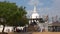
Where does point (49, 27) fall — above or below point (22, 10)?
below

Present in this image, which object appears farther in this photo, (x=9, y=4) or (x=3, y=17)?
(x=9, y=4)

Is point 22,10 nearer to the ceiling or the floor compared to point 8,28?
nearer to the ceiling

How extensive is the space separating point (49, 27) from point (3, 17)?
1970 cm

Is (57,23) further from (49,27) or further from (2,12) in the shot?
(2,12)

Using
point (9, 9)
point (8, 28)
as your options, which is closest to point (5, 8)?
point (9, 9)

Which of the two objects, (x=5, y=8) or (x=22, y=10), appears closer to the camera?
(x=5, y=8)

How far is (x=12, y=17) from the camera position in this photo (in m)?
30.9

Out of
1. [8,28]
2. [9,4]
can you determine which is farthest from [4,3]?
[8,28]

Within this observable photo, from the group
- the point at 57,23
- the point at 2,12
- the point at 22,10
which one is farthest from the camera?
the point at 57,23

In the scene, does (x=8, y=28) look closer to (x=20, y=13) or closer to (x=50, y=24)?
(x=50, y=24)

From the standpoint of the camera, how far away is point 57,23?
4741cm

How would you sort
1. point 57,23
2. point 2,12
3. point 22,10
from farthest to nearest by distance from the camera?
1. point 57,23
2. point 22,10
3. point 2,12

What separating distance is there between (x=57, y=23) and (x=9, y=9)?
18.6 metres

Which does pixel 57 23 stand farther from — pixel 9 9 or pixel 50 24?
pixel 9 9
